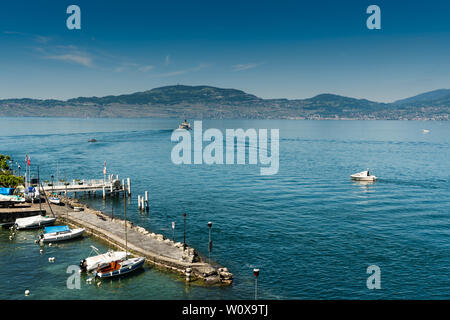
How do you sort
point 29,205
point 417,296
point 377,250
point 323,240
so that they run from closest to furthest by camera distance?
point 417,296 → point 377,250 → point 323,240 → point 29,205

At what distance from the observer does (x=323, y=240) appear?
5353cm

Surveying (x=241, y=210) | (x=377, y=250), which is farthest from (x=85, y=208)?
(x=377, y=250)

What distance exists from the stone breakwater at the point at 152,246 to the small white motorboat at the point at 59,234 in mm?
2433

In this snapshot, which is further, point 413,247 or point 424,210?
point 424,210

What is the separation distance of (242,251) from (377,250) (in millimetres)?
19109

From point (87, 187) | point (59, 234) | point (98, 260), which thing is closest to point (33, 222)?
point (59, 234)

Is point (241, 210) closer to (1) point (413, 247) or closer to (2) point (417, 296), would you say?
(1) point (413, 247)

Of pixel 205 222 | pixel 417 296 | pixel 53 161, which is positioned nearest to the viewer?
pixel 417 296

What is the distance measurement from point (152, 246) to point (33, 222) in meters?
24.5

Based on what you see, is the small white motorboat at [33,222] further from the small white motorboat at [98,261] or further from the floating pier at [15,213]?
the small white motorboat at [98,261]

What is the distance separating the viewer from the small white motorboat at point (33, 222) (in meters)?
59.0

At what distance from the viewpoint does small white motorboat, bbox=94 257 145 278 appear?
138 feet

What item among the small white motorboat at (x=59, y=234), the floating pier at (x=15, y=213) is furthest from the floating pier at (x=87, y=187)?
the small white motorboat at (x=59, y=234)
